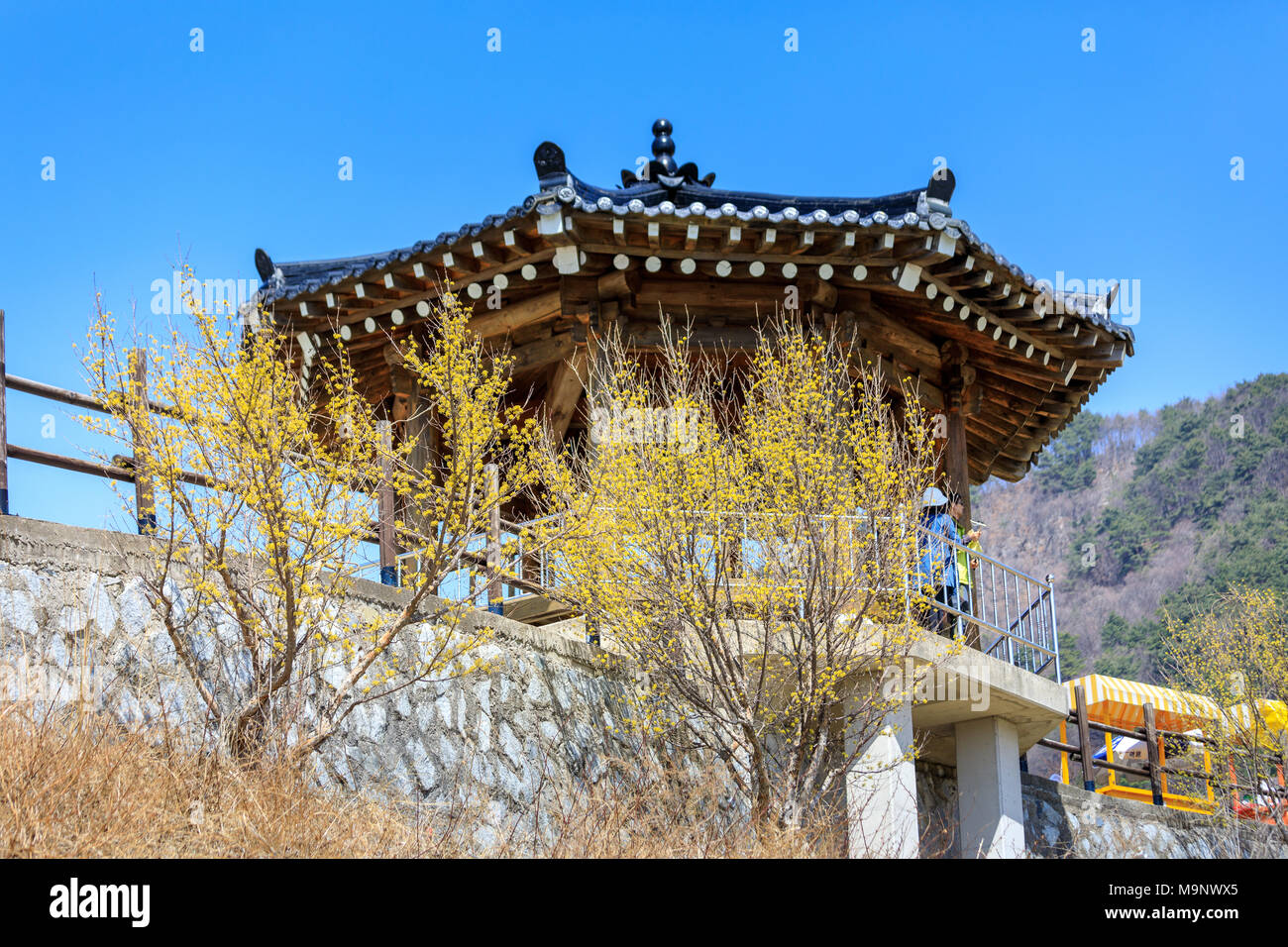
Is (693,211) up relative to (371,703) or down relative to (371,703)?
up

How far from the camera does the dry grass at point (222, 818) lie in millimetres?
5051

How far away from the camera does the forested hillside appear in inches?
1602

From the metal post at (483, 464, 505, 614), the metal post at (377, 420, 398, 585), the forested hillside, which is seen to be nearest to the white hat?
the metal post at (483, 464, 505, 614)

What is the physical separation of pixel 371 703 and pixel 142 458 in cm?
197

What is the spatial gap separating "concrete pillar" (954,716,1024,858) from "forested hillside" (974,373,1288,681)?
29278 millimetres

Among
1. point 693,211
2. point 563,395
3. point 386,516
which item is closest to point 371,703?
point 386,516

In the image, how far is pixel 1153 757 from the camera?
14891mm

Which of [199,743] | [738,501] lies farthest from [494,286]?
[199,743]

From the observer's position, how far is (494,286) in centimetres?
1005

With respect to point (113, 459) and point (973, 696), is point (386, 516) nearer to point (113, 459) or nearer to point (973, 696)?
point (113, 459)

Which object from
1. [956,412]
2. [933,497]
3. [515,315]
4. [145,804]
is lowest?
[145,804]

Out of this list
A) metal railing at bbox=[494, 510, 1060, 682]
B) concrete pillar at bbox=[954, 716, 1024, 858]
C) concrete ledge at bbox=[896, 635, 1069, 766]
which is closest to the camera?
metal railing at bbox=[494, 510, 1060, 682]

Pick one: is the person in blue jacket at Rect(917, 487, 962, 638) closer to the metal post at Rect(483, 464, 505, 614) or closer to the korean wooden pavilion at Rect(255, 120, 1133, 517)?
the korean wooden pavilion at Rect(255, 120, 1133, 517)

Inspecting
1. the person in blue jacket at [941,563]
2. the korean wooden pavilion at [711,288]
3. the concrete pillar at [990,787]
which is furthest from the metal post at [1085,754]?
the person in blue jacket at [941,563]
